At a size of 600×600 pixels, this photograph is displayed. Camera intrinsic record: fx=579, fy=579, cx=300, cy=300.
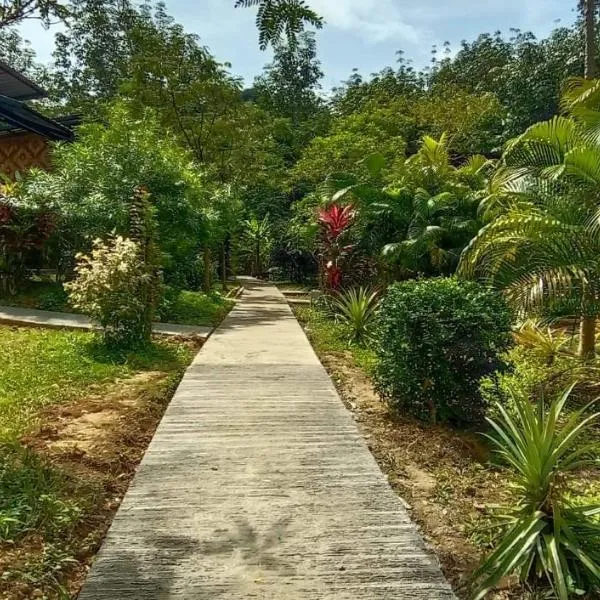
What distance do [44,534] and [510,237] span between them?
15.8 feet

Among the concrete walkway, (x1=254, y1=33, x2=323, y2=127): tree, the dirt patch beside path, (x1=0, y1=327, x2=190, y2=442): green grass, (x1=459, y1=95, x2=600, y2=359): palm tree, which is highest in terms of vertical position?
(x1=254, y1=33, x2=323, y2=127): tree

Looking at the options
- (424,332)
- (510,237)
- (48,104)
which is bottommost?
(424,332)

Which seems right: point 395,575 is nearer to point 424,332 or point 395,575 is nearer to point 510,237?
point 424,332

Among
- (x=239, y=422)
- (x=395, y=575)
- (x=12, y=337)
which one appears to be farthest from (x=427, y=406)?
(x=12, y=337)

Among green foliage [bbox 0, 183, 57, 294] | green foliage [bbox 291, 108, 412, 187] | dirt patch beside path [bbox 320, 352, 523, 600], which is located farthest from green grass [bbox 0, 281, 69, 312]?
green foliage [bbox 291, 108, 412, 187]

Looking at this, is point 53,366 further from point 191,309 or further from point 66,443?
point 191,309

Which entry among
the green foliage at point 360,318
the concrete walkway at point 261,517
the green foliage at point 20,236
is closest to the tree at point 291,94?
the green foliage at point 20,236

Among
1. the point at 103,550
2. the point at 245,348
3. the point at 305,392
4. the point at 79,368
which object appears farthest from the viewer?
the point at 245,348

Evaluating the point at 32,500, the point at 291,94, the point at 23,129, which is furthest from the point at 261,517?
the point at 291,94

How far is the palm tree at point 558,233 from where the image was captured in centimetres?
566

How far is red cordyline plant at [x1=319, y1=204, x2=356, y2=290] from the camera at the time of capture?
37.0 ft

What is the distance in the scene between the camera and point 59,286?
36.3ft

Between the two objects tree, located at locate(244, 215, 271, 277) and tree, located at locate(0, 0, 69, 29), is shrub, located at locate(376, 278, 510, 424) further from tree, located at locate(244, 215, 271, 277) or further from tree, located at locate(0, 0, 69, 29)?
tree, located at locate(244, 215, 271, 277)

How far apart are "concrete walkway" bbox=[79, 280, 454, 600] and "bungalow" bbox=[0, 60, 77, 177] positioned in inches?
524
